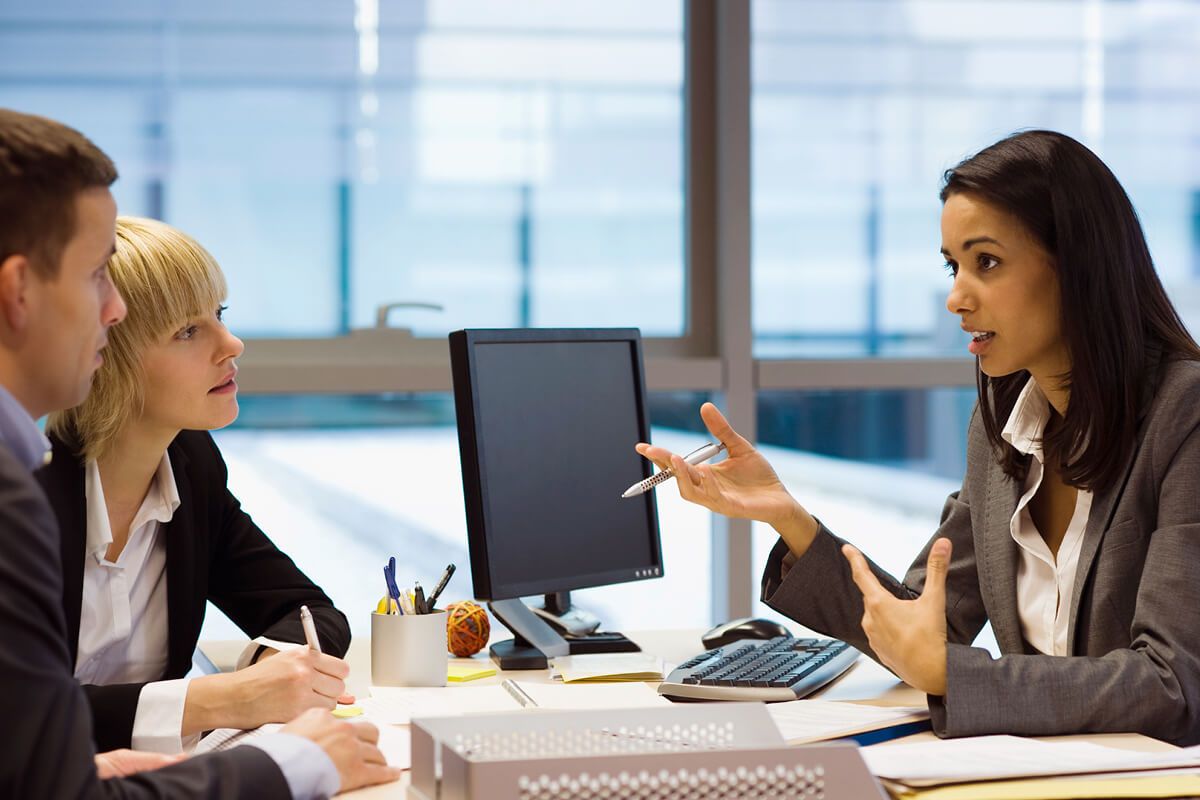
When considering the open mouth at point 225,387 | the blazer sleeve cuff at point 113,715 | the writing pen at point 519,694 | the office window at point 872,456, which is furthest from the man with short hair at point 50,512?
the office window at point 872,456

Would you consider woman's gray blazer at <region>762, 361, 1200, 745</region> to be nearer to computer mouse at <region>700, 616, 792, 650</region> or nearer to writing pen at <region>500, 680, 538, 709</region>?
computer mouse at <region>700, 616, 792, 650</region>

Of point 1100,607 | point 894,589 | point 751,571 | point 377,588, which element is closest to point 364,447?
point 377,588

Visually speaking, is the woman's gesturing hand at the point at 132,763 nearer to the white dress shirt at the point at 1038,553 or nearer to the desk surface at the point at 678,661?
the desk surface at the point at 678,661

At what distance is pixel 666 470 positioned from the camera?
1759 millimetres

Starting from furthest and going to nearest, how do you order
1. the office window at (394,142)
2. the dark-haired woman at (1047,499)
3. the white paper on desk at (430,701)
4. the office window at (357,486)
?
the office window at (357,486) < the office window at (394,142) < the white paper on desk at (430,701) < the dark-haired woman at (1047,499)

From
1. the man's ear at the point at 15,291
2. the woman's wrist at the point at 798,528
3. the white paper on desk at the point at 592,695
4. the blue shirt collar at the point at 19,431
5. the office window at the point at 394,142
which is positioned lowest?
the white paper on desk at the point at 592,695

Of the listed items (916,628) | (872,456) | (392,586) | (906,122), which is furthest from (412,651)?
(906,122)

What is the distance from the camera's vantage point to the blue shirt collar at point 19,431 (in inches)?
39.5

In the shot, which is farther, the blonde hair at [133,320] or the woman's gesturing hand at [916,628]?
the blonde hair at [133,320]

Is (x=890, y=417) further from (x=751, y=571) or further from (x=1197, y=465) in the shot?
(x=1197, y=465)

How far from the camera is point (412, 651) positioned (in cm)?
167

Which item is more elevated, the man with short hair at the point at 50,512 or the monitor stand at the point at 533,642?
the man with short hair at the point at 50,512

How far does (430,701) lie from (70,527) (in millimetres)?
519

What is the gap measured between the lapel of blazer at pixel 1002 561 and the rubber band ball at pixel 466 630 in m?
0.72
